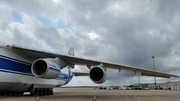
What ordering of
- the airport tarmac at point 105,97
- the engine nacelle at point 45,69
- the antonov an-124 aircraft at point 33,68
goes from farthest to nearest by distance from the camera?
the airport tarmac at point 105,97 → the antonov an-124 aircraft at point 33,68 → the engine nacelle at point 45,69

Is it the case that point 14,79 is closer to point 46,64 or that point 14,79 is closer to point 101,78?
point 46,64

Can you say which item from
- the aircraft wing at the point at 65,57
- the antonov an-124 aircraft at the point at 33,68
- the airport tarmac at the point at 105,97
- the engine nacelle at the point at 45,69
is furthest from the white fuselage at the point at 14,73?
the engine nacelle at the point at 45,69

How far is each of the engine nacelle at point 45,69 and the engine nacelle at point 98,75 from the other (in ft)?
7.66

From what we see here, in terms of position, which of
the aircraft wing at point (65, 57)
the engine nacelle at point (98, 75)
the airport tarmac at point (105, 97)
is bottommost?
the airport tarmac at point (105, 97)

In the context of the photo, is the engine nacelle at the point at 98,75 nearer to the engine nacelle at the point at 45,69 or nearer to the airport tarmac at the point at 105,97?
the airport tarmac at the point at 105,97

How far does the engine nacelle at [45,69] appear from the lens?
12367 millimetres

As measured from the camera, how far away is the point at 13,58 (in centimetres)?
1355

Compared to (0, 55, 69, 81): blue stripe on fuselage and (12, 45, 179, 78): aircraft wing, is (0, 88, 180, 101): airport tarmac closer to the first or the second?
(0, 55, 69, 81): blue stripe on fuselage

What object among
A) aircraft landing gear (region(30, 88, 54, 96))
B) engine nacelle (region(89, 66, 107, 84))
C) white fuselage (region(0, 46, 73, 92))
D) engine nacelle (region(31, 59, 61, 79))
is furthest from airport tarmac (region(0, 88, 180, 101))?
engine nacelle (region(31, 59, 61, 79))

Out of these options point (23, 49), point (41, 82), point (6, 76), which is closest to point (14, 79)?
point (6, 76)

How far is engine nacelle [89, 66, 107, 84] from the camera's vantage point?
13297mm

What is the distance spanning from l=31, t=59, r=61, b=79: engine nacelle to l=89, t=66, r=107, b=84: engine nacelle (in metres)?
2.34

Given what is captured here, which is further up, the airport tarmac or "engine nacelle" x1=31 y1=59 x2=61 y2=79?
"engine nacelle" x1=31 y1=59 x2=61 y2=79

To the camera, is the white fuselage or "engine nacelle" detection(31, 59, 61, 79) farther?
the white fuselage
